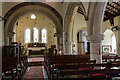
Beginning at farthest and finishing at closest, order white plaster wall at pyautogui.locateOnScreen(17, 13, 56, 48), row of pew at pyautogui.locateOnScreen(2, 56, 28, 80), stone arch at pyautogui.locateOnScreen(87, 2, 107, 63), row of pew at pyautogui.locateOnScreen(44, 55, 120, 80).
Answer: white plaster wall at pyautogui.locateOnScreen(17, 13, 56, 48) < stone arch at pyautogui.locateOnScreen(87, 2, 107, 63) < row of pew at pyautogui.locateOnScreen(2, 56, 28, 80) < row of pew at pyautogui.locateOnScreen(44, 55, 120, 80)

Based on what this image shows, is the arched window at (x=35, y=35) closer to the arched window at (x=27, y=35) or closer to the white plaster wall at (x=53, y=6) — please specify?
the arched window at (x=27, y=35)

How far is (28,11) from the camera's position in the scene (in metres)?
11.4

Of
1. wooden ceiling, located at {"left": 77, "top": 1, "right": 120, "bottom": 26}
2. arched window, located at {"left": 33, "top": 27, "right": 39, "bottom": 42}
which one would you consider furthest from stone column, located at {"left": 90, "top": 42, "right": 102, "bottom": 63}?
arched window, located at {"left": 33, "top": 27, "right": 39, "bottom": 42}

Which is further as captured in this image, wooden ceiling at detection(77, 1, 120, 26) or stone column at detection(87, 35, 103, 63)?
wooden ceiling at detection(77, 1, 120, 26)

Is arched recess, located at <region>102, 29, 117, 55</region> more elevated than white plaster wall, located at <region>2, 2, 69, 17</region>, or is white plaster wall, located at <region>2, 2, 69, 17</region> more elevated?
white plaster wall, located at <region>2, 2, 69, 17</region>

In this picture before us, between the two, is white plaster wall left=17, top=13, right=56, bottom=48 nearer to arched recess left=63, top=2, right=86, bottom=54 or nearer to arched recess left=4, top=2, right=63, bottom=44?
arched recess left=4, top=2, right=63, bottom=44

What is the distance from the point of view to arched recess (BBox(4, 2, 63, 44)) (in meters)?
10.8

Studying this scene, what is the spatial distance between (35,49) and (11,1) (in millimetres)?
8077

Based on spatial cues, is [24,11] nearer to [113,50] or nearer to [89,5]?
[89,5]

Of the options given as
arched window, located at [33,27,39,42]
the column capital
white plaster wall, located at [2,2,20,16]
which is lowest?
the column capital

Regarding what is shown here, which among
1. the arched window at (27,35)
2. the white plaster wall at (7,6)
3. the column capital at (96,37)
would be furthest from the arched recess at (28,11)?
the arched window at (27,35)

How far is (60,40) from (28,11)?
12.4ft

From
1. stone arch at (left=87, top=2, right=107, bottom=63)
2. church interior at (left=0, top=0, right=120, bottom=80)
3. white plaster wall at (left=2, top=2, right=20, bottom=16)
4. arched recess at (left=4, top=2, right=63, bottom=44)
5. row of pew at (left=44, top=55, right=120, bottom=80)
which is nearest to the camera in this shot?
row of pew at (left=44, top=55, right=120, bottom=80)

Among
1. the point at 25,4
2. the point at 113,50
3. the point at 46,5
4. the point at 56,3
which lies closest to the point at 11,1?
the point at 25,4
